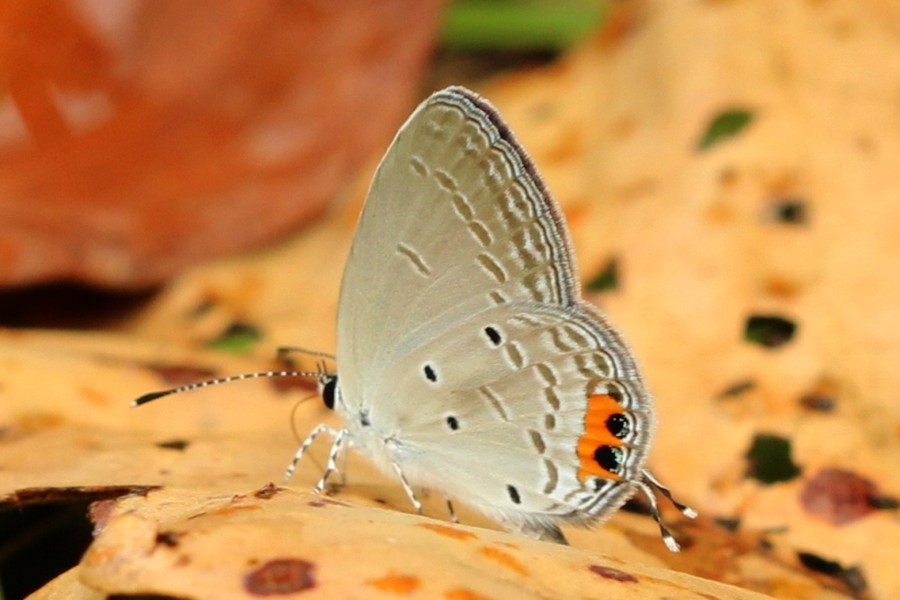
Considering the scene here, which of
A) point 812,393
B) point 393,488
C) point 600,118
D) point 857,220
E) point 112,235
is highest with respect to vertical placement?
point 600,118

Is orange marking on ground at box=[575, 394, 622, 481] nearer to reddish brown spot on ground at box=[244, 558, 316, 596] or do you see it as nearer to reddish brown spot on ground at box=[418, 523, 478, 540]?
reddish brown spot on ground at box=[418, 523, 478, 540]

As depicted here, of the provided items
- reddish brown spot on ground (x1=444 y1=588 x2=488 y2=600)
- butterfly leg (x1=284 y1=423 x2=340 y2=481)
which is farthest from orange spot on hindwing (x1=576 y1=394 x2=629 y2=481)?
reddish brown spot on ground (x1=444 y1=588 x2=488 y2=600)

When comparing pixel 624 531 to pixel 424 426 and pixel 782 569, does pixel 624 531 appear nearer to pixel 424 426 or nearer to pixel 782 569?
pixel 782 569

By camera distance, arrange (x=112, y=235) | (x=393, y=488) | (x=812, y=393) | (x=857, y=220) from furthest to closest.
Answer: (x=112, y=235) < (x=857, y=220) < (x=812, y=393) < (x=393, y=488)

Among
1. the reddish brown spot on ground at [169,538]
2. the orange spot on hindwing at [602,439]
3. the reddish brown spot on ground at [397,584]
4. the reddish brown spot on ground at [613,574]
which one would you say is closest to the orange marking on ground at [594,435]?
the orange spot on hindwing at [602,439]

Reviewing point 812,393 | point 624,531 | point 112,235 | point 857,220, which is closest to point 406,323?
point 624,531

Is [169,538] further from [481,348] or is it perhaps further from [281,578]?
[481,348]

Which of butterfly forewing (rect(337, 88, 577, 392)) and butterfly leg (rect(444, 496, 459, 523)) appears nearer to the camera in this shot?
butterfly forewing (rect(337, 88, 577, 392))
